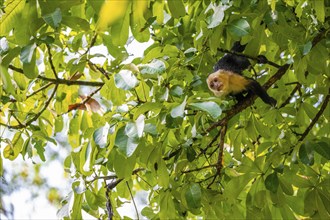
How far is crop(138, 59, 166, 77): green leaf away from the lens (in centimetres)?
134

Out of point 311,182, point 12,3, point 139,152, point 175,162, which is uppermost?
point 12,3

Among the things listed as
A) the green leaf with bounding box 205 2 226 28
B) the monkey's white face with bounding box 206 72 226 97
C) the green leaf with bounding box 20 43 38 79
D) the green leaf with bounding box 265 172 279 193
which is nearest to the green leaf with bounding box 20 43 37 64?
the green leaf with bounding box 20 43 38 79

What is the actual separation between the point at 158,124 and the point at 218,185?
0.52m

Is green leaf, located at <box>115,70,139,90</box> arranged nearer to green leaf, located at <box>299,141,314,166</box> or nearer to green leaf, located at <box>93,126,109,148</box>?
green leaf, located at <box>93,126,109,148</box>

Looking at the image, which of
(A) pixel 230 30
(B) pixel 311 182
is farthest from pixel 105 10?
(B) pixel 311 182

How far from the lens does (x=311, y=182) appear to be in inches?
65.7

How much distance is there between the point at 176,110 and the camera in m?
1.19

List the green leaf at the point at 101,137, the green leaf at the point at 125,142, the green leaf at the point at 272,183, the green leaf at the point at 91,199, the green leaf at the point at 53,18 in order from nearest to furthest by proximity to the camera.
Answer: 1. the green leaf at the point at 53,18
2. the green leaf at the point at 125,142
3. the green leaf at the point at 101,137
4. the green leaf at the point at 272,183
5. the green leaf at the point at 91,199

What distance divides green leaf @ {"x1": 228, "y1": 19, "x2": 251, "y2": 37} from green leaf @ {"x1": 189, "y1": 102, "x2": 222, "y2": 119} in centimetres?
26

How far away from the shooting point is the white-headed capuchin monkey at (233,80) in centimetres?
184

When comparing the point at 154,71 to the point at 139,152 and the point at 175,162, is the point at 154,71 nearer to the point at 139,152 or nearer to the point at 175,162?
the point at 139,152

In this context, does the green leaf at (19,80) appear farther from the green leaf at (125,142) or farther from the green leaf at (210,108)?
the green leaf at (210,108)

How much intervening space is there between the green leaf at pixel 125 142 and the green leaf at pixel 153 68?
0.60 feet

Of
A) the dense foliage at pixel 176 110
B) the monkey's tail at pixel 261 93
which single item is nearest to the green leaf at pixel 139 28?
the dense foliage at pixel 176 110
